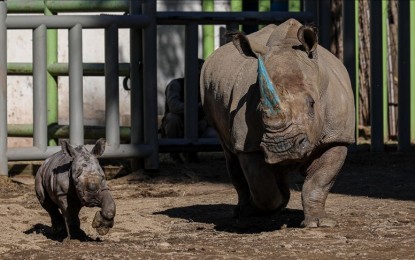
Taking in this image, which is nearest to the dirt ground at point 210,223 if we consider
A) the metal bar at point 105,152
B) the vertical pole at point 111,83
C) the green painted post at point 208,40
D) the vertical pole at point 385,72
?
the metal bar at point 105,152

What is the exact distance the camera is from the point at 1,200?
10.2 meters

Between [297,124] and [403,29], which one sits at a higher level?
[403,29]

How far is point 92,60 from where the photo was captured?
15.7 metres

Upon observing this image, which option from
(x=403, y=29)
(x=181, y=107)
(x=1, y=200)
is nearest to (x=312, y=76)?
(x=1, y=200)

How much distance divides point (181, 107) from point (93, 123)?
2818 mm

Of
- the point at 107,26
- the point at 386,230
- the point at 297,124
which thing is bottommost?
the point at 386,230

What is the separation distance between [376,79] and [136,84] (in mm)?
3165

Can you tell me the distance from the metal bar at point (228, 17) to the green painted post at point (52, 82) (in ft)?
3.56

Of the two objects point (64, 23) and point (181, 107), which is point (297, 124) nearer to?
point (64, 23)

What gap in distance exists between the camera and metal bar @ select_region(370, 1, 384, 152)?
13742 mm

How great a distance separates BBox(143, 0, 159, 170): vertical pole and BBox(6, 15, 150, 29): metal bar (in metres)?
0.16

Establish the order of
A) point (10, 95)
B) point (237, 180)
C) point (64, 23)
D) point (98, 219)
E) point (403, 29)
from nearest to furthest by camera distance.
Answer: point (98, 219), point (237, 180), point (64, 23), point (403, 29), point (10, 95)

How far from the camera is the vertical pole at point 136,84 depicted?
1185 cm

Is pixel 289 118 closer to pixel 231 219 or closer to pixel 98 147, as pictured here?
pixel 98 147
